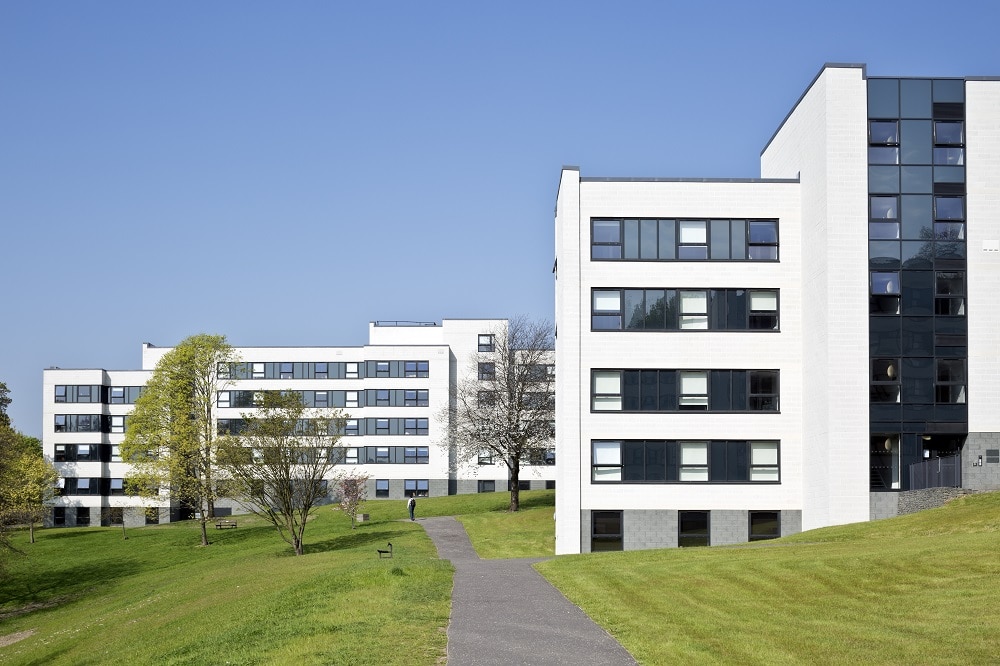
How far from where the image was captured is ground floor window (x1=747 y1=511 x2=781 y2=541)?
38844 millimetres

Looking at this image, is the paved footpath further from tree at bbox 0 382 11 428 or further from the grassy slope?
tree at bbox 0 382 11 428

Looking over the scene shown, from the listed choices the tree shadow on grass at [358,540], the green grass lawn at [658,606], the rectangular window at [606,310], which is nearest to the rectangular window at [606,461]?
the rectangular window at [606,310]

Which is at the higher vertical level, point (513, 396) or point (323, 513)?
point (513, 396)

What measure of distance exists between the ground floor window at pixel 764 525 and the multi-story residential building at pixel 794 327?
0.25 ft

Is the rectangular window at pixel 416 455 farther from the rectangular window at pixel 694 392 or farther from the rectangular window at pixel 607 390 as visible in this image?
the rectangular window at pixel 694 392

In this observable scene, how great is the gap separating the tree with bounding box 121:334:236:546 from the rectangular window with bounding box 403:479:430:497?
24061mm

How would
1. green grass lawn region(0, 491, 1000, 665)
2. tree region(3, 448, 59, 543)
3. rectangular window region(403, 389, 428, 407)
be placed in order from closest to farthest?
green grass lawn region(0, 491, 1000, 665) < tree region(3, 448, 59, 543) < rectangular window region(403, 389, 428, 407)

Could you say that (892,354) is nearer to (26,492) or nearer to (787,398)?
(787,398)

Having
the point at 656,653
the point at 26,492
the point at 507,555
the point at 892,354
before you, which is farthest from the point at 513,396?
the point at 656,653

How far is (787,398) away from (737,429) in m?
2.27

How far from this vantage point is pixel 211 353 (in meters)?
66.6

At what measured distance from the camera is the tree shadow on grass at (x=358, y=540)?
47713mm

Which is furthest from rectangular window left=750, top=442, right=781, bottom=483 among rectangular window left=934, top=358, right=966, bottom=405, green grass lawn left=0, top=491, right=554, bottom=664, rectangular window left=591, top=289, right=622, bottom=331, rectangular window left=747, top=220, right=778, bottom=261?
green grass lawn left=0, top=491, right=554, bottom=664

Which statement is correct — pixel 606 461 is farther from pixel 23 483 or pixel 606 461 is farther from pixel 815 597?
pixel 23 483
